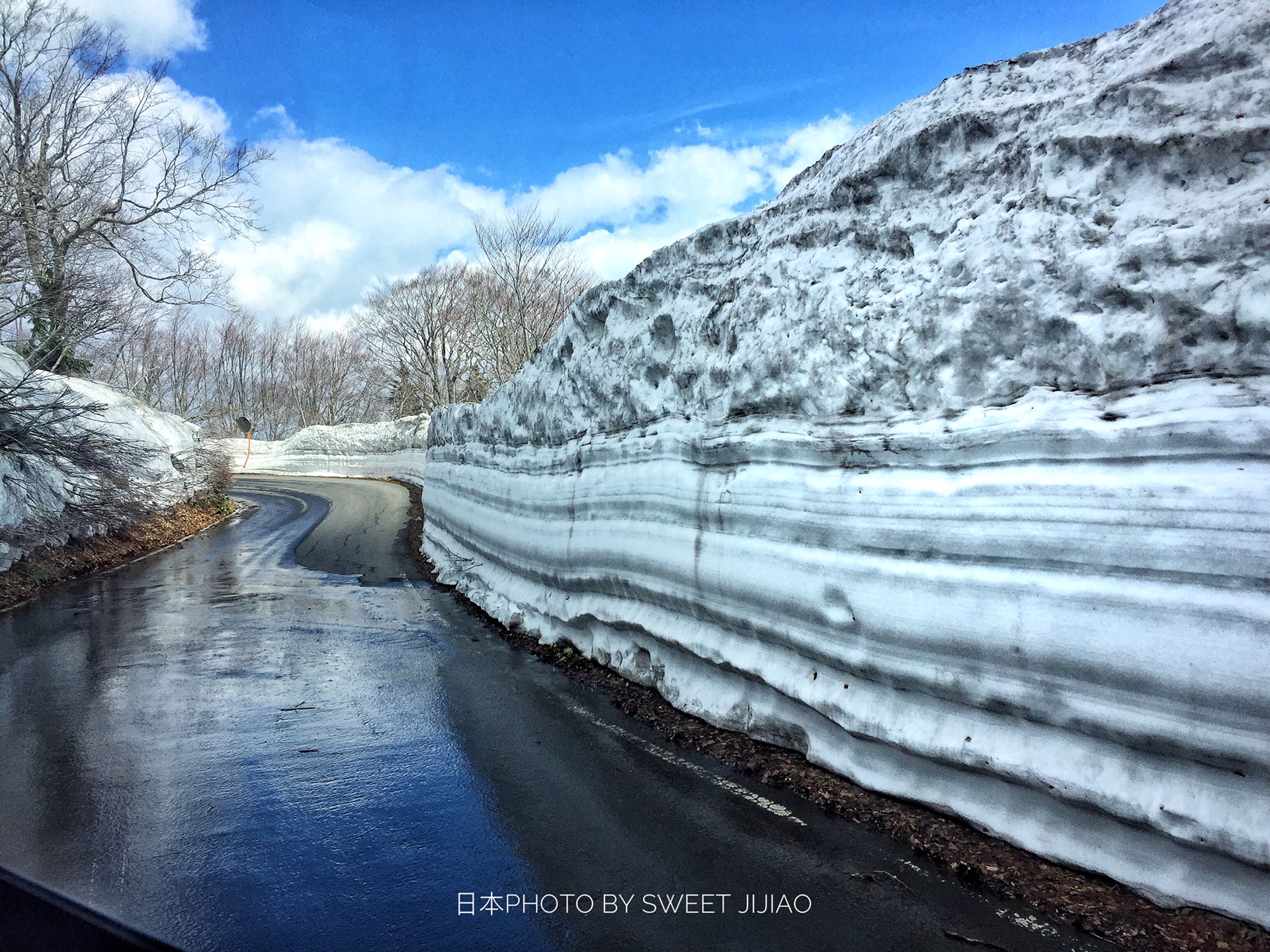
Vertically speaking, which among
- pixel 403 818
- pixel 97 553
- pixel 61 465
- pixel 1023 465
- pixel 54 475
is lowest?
pixel 97 553

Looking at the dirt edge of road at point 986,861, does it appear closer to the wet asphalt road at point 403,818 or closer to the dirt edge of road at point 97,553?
the wet asphalt road at point 403,818

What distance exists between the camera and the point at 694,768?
446 centimetres

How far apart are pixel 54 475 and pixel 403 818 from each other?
39.5ft

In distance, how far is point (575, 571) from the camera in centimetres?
730

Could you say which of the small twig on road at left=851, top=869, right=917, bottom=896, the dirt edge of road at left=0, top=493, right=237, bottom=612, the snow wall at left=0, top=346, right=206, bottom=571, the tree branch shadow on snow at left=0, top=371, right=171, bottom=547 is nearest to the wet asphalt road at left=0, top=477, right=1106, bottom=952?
the small twig on road at left=851, top=869, right=917, bottom=896

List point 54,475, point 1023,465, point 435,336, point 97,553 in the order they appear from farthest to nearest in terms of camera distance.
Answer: point 435,336 < point 97,553 < point 54,475 < point 1023,465

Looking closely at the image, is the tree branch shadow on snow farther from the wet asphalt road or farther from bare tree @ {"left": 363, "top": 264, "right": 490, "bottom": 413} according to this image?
bare tree @ {"left": 363, "top": 264, "right": 490, "bottom": 413}

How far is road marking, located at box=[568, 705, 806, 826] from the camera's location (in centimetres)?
389

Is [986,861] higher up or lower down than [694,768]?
higher up

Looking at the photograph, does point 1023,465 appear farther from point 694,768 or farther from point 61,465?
point 61,465

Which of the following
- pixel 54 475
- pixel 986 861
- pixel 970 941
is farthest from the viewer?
pixel 54 475

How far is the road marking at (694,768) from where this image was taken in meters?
3.89

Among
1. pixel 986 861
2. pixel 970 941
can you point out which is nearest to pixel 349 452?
pixel 986 861

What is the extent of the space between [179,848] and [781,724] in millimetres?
3196
